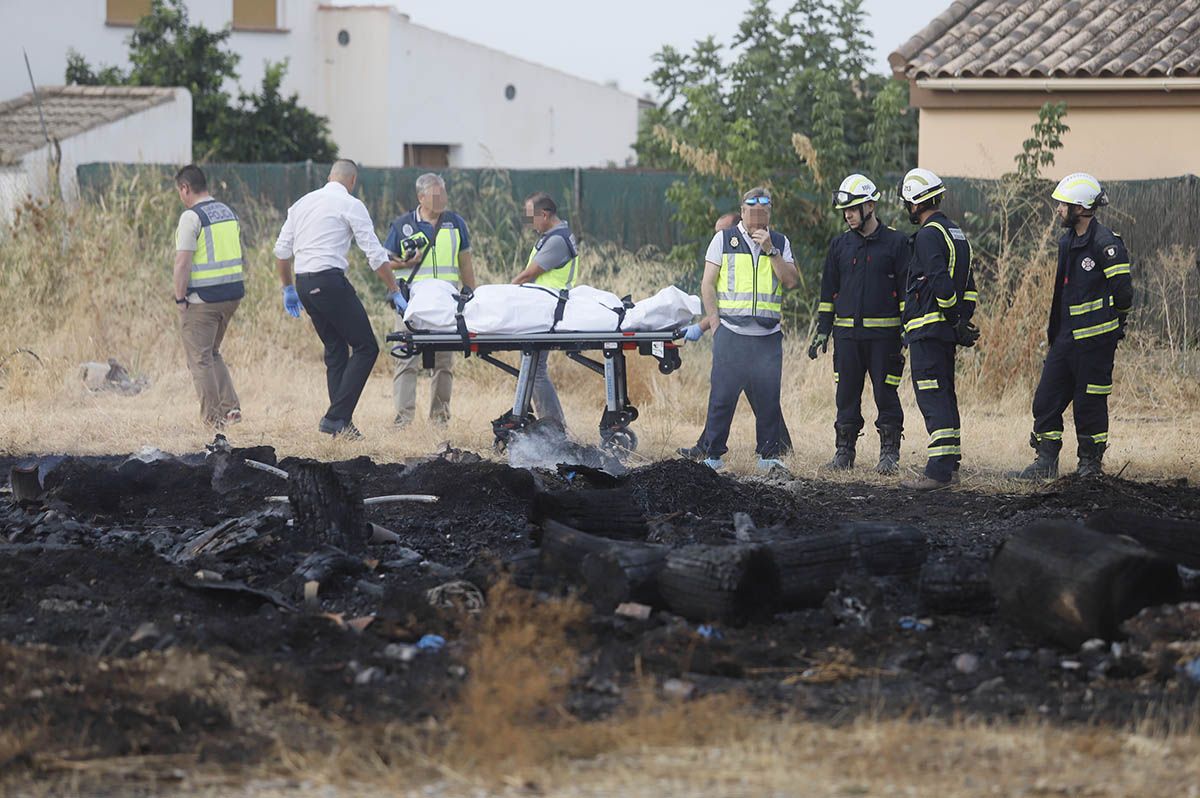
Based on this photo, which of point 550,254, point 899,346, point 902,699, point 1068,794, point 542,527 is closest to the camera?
point 1068,794

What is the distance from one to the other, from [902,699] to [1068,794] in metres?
0.88

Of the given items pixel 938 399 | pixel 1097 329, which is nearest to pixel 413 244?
pixel 938 399

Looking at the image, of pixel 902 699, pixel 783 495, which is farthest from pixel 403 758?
pixel 783 495

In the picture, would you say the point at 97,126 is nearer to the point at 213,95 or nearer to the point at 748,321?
the point at 213,95

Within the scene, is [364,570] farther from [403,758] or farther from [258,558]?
[403,758]

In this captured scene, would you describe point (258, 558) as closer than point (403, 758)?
No

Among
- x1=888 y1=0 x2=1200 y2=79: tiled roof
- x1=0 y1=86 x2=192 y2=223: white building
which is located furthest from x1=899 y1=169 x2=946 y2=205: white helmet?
x1=0 y1=86 x2=192 y2=223: white building

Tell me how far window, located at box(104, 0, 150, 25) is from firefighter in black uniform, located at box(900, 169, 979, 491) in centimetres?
2680

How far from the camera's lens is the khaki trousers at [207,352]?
11.3m

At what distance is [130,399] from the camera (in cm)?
1266

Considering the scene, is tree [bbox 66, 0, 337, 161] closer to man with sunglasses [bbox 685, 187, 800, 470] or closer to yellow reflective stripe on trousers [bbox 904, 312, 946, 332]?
man with sunglasses [bbox 685, 187, 800, 470]

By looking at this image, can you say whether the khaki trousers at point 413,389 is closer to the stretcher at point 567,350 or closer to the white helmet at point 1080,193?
the stretcher at point 567,350

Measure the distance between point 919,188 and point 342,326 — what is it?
4.19m

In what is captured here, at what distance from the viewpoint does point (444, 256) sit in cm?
1123
